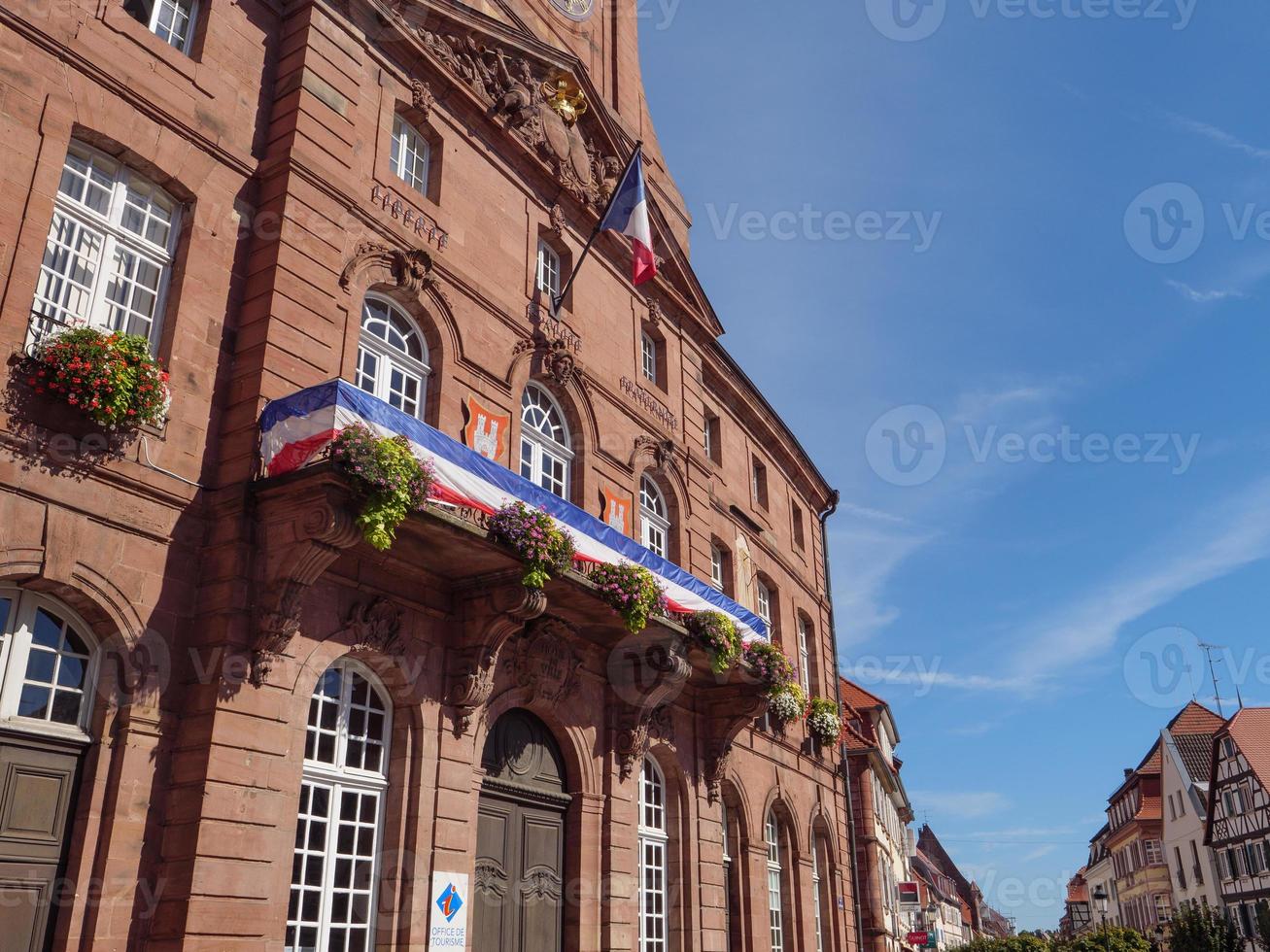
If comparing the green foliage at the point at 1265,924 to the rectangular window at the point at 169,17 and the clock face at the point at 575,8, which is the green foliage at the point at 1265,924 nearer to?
Answer: the clock face at the point at 575,8

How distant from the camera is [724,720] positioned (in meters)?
20.1

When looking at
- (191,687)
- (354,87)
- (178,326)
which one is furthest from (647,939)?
(354,87)

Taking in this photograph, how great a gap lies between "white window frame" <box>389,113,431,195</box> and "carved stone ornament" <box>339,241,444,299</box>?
1.52m

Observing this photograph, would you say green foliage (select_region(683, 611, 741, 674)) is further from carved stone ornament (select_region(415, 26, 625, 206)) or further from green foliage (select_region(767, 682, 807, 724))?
carved stone ornament (select_region(415, 26, 625, 206))

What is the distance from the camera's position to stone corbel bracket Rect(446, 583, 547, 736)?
44.9 feet

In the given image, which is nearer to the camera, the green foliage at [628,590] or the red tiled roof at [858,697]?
the green foliage at [628,590]

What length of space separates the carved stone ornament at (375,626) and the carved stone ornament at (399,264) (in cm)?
410

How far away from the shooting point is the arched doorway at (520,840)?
14.1 metres

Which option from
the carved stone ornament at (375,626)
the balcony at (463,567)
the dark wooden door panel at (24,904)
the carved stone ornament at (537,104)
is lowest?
the dark wooden door panel at (24,904)

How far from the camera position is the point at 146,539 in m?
11.0

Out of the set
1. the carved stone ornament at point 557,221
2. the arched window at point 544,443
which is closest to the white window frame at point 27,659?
the arched window at point 544,443

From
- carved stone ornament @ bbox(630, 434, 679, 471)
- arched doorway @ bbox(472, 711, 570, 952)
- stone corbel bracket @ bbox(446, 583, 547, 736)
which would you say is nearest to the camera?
stone corbel bracket @ bbox(446, 583, 547, 736)

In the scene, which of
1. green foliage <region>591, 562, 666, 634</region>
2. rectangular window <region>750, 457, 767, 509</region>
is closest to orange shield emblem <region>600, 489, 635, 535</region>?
green foliage <region>591, 562, 666, 634</region>

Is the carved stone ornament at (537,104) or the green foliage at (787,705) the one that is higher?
the carved stone ornament at (537,104)
